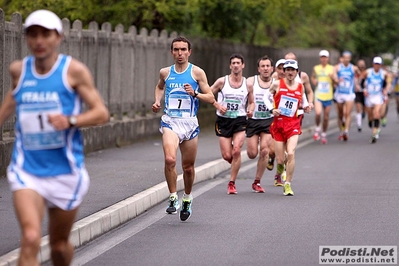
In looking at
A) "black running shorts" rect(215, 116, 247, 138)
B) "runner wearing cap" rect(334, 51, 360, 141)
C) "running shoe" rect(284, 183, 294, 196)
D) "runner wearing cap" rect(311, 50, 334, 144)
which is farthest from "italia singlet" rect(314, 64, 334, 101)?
"running shoe" rect(284, 183, 294, 196)

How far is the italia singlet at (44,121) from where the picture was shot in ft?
20.9

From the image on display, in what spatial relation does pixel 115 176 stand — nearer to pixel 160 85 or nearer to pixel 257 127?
pixel 257 127

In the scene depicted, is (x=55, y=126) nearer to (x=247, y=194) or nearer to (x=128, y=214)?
(x=128, y=214)

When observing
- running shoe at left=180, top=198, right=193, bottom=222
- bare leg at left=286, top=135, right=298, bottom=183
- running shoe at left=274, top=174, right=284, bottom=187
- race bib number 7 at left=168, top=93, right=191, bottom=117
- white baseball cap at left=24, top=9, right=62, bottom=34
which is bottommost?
running shoe at left=274, top=174, right=284, bottom=187

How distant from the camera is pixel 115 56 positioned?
21.8 metres

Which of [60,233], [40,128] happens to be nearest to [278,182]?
[60,233]

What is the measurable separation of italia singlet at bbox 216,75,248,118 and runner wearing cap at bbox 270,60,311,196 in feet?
1.43

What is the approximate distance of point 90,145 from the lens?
1916 centimetres

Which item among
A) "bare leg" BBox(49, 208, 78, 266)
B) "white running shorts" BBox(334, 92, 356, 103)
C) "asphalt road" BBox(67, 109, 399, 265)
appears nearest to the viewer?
"bare leg" BBox(49, 208, 78, 266)

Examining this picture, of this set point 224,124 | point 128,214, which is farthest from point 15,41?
point 128,214

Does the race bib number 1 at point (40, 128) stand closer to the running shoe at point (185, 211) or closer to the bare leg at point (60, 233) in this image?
the bare leg at point (60, 233)

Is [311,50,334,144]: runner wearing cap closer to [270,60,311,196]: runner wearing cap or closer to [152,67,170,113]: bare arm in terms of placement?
[270,60,311,196]: runner wearing cap

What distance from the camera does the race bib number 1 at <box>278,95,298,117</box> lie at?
1409 centimetres

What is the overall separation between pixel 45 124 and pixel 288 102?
26.4 ft
